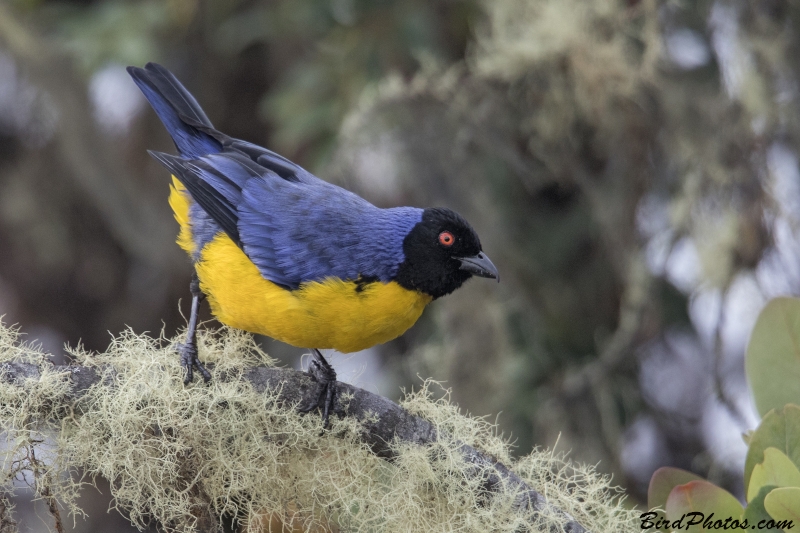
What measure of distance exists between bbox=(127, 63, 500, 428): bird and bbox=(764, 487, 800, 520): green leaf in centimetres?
131

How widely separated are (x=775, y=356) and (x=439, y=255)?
122 centimetres

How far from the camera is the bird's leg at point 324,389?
230 cm

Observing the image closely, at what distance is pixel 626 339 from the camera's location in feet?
13.0

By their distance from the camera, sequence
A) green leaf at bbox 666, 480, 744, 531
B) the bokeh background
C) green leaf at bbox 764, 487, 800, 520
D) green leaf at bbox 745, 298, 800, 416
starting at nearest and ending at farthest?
green leaf at bbox 764, 487, 800, 520 < green leaf at bbox 666, 480, 744, 531 < green leaf at bbox 745, 298, 800, 416 < the bokeh background

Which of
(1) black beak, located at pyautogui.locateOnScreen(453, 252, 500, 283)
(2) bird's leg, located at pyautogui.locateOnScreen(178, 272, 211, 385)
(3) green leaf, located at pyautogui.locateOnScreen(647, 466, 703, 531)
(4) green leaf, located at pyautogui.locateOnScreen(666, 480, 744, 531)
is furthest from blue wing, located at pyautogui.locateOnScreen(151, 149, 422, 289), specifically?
(4) green leaf, located at pyautogui.locateOnScreen(666, 480, 744, 531)

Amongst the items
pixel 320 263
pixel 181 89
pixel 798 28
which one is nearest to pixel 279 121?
pixel 181 89

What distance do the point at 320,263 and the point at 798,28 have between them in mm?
2495

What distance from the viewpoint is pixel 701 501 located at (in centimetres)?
187

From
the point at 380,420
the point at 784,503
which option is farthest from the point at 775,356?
the point at 380,420

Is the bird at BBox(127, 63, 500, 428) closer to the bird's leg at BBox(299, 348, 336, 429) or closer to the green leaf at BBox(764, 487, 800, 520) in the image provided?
the bird's leg at BBox(299, 348, 336, 429)

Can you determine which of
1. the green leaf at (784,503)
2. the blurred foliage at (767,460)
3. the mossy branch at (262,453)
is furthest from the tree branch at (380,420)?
the green leaf at (784,503)

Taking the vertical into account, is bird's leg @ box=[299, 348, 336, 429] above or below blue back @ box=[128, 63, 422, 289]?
below

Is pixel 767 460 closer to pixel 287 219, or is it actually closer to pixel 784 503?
pixel 784 503

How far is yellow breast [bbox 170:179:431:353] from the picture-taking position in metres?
2.73
